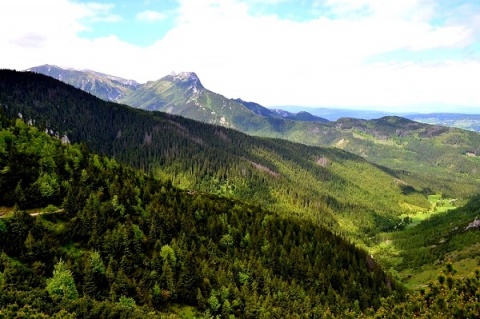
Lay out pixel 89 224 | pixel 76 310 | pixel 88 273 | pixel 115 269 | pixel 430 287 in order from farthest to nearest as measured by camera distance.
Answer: pixel 89 224
pixel 115 269
pixel 88 273
pixel 76 310
pixel 430 287

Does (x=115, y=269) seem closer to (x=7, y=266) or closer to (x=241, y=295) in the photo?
(x=7, y=266)

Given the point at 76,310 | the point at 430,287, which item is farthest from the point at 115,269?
the point at 430,287

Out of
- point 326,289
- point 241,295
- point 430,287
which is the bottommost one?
point 326,289

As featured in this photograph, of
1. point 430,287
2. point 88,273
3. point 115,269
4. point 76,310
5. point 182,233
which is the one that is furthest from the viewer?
point 182,233

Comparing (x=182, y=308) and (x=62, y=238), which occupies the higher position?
(x=62, y=238)

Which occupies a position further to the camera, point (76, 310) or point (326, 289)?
point (326, 289)

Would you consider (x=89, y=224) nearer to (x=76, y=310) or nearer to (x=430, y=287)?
(x=76, y=310)
